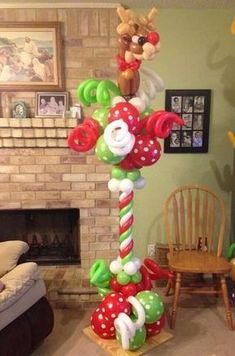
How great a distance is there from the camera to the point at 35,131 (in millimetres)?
2627

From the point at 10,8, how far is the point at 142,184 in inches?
66.9

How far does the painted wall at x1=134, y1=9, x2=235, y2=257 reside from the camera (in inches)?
104

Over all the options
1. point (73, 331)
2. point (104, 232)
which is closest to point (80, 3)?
point (104, 232)

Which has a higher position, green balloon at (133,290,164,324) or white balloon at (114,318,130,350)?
green balloon at (133,290,164,324)

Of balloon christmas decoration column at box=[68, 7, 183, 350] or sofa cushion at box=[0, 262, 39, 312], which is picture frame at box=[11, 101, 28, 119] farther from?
sofa cushion at box=[0, 262, 39, 312]

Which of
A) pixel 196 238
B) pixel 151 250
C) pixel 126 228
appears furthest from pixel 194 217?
pixel 126 228

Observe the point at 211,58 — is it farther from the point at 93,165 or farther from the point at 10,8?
the point at 10,8

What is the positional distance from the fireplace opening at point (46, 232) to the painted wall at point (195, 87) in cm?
56

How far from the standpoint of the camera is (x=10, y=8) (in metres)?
2.54

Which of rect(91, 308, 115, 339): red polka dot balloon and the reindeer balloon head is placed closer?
the reindeer balloon head

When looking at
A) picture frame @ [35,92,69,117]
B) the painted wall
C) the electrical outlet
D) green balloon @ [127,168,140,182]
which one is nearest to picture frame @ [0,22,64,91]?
picture frame @ [35,92,69,117]

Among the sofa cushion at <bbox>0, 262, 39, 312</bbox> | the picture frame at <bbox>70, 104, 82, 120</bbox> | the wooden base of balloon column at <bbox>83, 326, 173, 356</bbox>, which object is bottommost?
the wooden base of balloon column at <bbox>83, 326, 173, 356</bbox>

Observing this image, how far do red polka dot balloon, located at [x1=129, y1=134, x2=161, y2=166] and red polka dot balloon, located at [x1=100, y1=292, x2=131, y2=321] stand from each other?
0.81 m

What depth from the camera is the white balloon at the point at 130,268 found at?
1.99 meters
